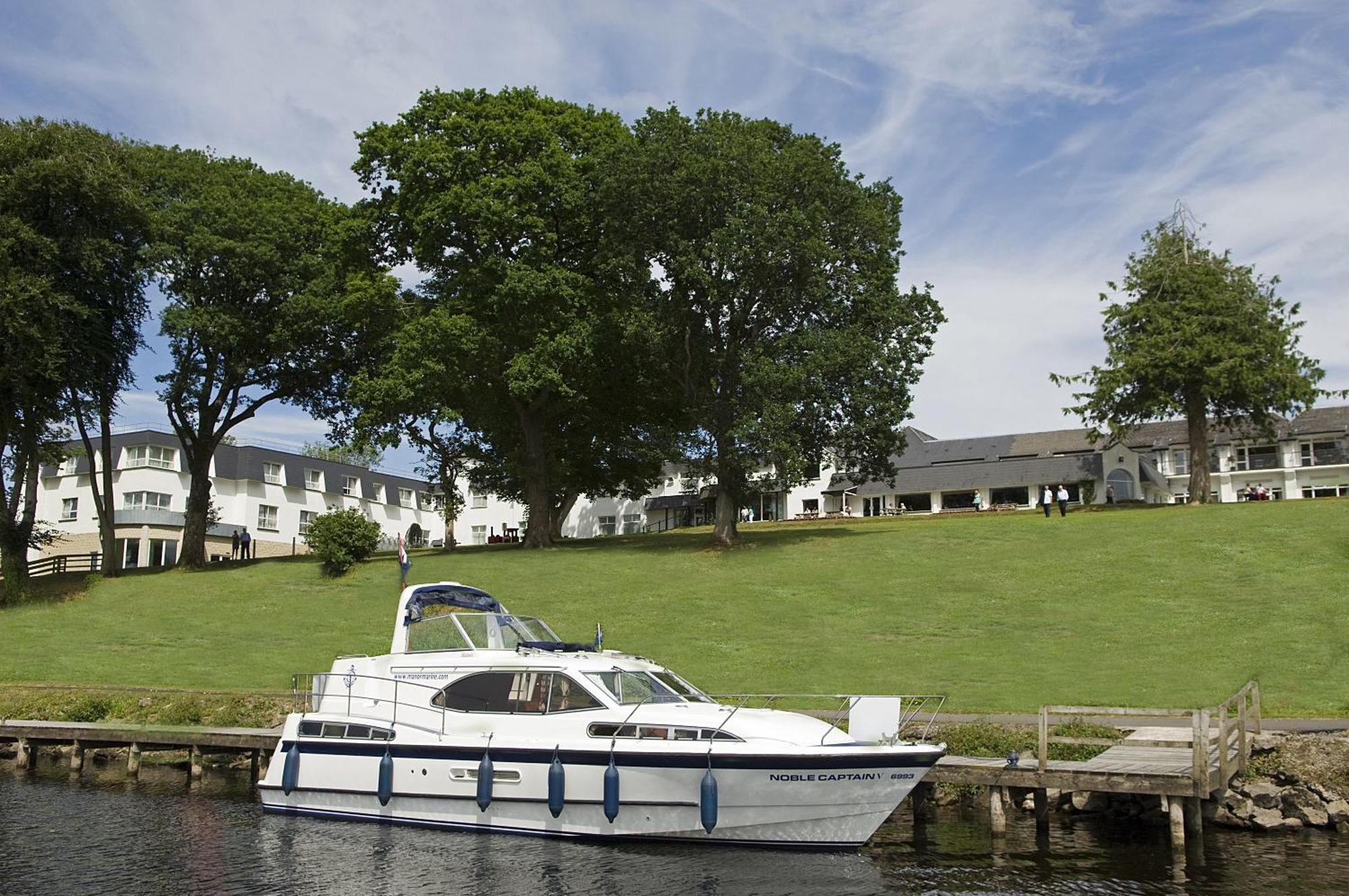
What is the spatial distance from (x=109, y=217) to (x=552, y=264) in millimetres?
20155

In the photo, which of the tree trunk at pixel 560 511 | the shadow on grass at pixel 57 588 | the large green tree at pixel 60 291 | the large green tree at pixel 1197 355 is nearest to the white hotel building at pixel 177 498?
the tree trunk at pixel 560 511

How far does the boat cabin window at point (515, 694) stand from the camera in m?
19.6

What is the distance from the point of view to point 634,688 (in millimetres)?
19906

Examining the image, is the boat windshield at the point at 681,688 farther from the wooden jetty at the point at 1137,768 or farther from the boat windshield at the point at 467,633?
the wooden jetty at the point at 1137,768

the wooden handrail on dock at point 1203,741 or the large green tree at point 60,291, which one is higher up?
the large green tree at point 60,291

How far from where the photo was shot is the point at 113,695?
30.3 meters

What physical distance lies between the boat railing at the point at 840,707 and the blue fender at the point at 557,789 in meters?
3.19

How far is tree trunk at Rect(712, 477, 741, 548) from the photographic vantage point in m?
52.7

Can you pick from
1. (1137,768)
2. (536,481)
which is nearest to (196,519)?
(536,481)

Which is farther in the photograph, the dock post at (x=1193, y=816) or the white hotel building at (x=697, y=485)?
the white hotel building at (x=697, y=485)

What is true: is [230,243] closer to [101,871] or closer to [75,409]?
[75,409]

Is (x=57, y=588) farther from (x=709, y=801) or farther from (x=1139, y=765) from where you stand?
(x=1139, y=765)

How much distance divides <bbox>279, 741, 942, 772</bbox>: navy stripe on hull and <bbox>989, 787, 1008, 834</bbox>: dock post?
75.5 inches

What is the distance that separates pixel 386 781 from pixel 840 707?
35.9 feet
